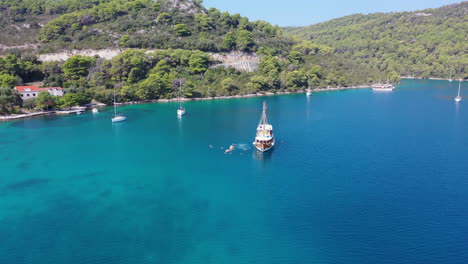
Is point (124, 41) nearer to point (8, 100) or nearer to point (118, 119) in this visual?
point (8, 100)

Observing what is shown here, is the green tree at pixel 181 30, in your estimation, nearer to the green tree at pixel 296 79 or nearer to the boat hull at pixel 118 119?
the green tree at pixel 296 79

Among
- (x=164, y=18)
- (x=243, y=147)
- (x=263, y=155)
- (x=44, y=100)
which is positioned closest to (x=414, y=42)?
(x=164, y=18)

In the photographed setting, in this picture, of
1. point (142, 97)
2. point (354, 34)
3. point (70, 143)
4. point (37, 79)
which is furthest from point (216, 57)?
point (354, 34)

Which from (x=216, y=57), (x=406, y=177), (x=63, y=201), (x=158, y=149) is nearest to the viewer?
(x=63, y=201)

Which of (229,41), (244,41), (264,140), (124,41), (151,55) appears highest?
(244,41)

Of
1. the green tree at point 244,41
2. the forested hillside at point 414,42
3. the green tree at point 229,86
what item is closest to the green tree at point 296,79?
the green tree at point 244,41

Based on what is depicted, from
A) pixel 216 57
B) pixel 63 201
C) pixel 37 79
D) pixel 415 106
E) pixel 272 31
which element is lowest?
pixel 63 201

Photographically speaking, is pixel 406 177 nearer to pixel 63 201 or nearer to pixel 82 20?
pixel 63 201
